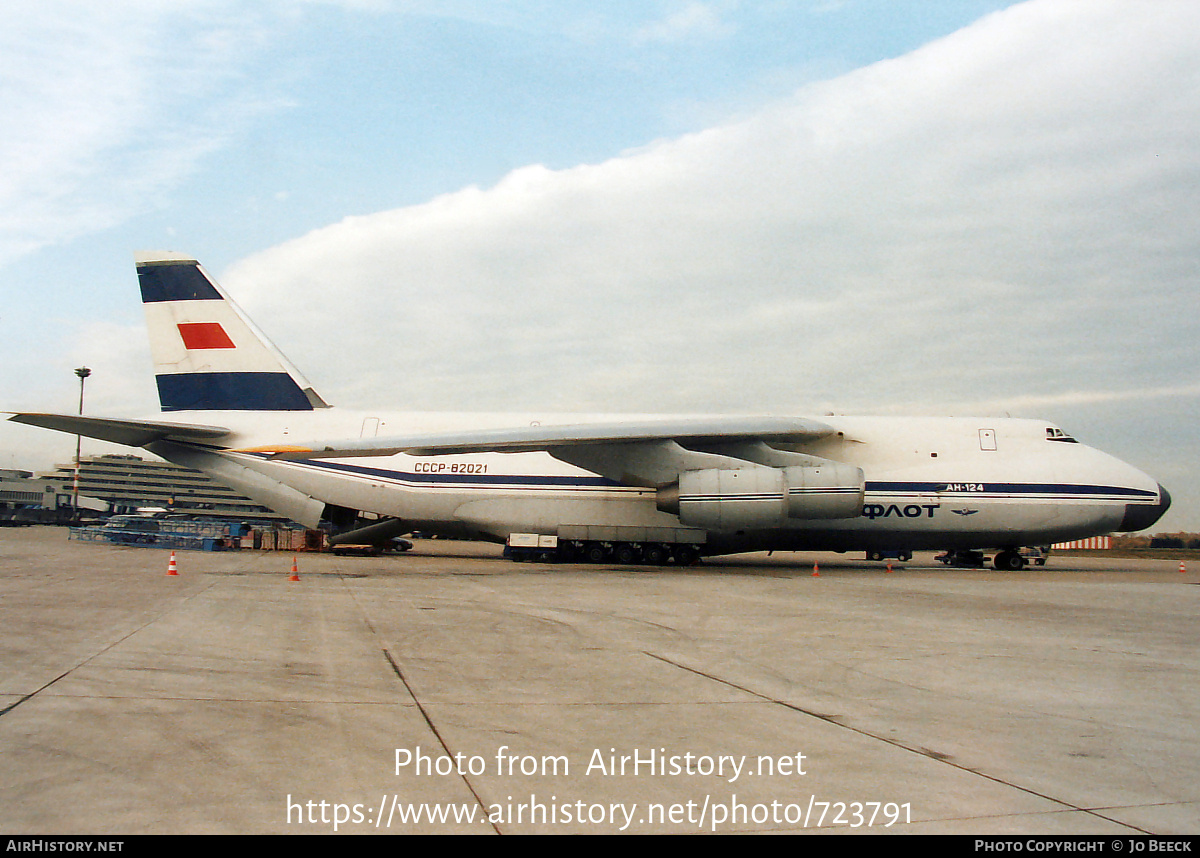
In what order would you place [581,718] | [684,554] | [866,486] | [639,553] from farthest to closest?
[639,553] → [684,554] → [866,486] → [581,718]

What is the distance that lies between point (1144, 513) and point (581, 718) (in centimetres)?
2040

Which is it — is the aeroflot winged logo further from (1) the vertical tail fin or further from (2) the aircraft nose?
(2) the aircraft nose

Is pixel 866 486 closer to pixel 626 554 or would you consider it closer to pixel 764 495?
pixel 764 495

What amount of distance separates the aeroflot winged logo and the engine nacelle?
40.9ft

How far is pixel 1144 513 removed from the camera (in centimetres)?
2061

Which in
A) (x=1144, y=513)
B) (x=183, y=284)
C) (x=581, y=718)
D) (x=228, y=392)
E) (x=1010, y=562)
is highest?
(x=183, y=284)

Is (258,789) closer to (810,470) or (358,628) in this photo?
(358,628)

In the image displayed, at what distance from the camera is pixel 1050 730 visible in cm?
525

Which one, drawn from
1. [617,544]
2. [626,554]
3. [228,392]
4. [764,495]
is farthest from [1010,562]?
[228,392]

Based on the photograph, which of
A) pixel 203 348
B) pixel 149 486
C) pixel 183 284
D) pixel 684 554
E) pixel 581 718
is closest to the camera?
pixel 581 718

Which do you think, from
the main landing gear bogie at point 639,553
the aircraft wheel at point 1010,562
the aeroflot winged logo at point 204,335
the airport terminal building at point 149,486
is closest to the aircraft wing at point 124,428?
the aeroflot winged logo at point 204,335

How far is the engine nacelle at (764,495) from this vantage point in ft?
60.2

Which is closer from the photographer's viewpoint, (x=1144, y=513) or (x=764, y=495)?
(x=764, y=495)
